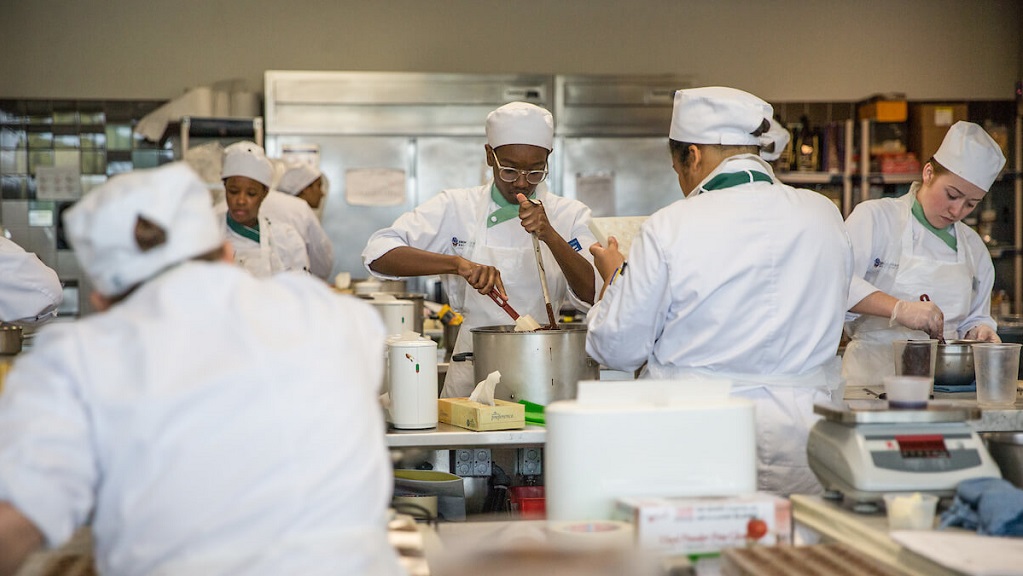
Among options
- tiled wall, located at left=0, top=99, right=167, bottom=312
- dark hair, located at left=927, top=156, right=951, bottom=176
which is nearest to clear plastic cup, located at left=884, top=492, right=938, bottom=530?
dark hair, located at left=927, top=156, right=951, bottom=176

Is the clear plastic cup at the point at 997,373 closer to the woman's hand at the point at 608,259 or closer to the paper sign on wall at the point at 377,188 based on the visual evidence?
the woman's hand at the point at 608,259

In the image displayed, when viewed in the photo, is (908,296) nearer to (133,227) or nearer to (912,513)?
(912,513)

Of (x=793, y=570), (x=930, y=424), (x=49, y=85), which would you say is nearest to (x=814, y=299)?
(x=930, y=424)

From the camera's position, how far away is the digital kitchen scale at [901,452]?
191cm

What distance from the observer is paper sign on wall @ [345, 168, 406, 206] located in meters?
6.48

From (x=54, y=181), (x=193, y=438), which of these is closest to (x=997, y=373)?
(x=193, y=438)

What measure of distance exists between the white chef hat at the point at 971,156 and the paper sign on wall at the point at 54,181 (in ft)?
17.8

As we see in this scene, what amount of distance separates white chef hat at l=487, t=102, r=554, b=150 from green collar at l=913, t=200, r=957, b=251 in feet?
4.50

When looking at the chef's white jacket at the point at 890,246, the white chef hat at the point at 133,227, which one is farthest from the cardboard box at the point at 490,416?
the chef's white jacket at the point at 890,246

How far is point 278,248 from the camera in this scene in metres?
5.25

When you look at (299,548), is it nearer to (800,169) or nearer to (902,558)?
(902,558)

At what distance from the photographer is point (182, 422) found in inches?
52.6

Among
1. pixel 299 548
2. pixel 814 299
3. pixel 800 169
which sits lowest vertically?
pixel 299 548

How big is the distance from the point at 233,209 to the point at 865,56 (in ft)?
16.0
